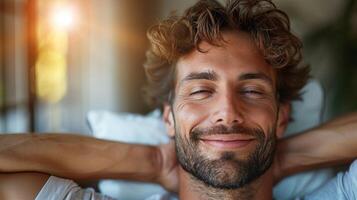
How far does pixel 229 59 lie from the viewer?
40.6 inches

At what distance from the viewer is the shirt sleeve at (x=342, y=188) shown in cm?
99

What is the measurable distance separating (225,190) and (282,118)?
0.30 meters

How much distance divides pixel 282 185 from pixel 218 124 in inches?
15.9

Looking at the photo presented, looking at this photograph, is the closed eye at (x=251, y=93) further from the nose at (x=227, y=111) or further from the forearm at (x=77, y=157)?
the forearm at (x=77, y=157)

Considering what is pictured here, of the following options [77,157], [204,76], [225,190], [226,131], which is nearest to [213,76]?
[204,76]

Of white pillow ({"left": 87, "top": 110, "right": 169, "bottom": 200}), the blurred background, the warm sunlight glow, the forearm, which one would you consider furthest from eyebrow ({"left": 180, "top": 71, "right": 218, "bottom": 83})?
the warm sunlight glow

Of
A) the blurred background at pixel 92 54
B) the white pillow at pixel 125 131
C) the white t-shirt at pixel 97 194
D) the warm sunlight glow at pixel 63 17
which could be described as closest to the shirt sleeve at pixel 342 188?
the white t-shirt at pixel 97 194

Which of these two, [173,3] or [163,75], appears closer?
[163,75]

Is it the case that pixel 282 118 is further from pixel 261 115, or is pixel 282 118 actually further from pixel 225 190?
pixel 225 190

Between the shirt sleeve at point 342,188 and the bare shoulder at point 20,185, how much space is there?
2.23 ft

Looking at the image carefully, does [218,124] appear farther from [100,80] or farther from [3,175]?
[100,80]

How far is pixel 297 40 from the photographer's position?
1106 millimetres

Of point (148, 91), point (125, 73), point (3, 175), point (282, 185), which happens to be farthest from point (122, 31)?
point (3, 175)

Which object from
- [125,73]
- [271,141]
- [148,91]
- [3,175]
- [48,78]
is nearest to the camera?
[3,175]
